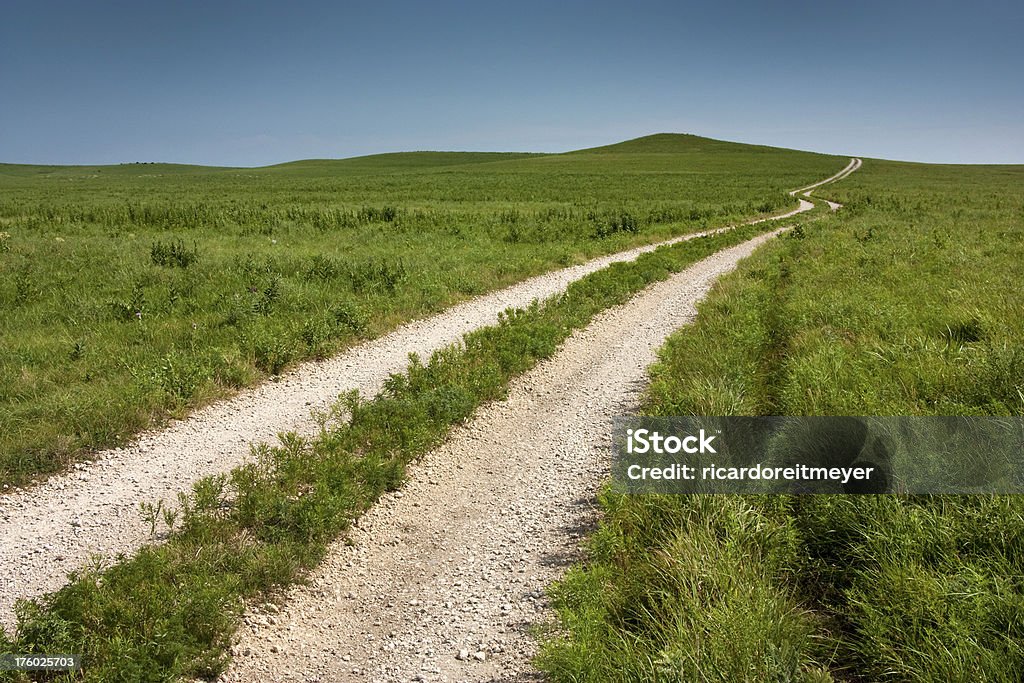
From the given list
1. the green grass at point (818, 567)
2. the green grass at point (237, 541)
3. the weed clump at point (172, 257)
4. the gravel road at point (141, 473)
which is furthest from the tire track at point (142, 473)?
the weed clump at point (172, 257)

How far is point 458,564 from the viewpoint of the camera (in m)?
4.96

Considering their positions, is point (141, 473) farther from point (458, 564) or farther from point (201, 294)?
point (201, 294)

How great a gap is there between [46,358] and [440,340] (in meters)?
6.38

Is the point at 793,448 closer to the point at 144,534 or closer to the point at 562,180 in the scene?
the point at 144,534

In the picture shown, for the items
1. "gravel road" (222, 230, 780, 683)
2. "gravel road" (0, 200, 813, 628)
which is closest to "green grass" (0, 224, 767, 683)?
"gravel road" (222, 230, 780, 683)

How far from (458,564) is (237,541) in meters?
1.98

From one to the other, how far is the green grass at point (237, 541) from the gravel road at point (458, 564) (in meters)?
0.23

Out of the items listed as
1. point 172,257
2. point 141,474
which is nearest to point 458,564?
point 141,474

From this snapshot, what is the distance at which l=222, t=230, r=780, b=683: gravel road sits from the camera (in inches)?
156

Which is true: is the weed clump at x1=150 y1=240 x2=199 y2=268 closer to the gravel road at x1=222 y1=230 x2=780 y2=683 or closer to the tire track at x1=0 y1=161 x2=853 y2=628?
the tire track at x1=0 y1=161 x2=853 y2=628

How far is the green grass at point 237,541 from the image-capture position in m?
3.76

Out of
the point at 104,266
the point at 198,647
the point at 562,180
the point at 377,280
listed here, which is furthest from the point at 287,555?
the point at 562,180

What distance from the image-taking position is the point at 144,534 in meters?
5.17

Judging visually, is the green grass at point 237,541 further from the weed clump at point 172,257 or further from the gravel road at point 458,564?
the weed clump at point 172,257
